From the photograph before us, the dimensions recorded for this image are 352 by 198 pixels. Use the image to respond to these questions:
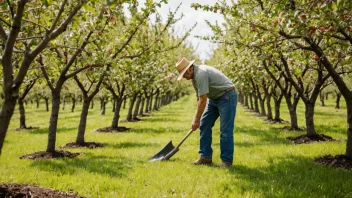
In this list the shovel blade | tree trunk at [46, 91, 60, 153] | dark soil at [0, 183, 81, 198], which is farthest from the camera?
tree trunk at [46, 91, 60, 153]

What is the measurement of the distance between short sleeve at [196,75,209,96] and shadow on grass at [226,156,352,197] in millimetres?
1857

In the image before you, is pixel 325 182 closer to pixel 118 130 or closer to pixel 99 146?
pixel 99 146

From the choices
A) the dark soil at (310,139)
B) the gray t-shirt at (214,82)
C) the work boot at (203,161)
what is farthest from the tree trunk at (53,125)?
the dark soil at (310,139)

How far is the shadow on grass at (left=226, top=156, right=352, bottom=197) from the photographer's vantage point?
571 centimetres

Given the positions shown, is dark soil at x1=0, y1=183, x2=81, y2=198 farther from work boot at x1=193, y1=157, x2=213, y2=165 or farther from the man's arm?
work boot at x1=193, y1=157, x2=213, y2=165

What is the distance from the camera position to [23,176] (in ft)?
22.5

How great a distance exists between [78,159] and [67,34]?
3.42m

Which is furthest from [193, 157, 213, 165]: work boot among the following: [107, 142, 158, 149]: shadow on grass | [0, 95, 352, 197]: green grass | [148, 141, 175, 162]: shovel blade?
[107, 142, 158, 149]: shadow on grass

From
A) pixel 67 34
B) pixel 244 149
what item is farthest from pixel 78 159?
pixel 244 149

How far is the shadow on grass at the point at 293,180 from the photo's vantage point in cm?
571

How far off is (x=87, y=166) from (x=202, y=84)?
3404 mm

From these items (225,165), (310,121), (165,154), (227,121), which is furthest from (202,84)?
(310,121)

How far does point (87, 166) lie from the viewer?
798 centimetres

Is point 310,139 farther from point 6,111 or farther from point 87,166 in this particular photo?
point 6,111
